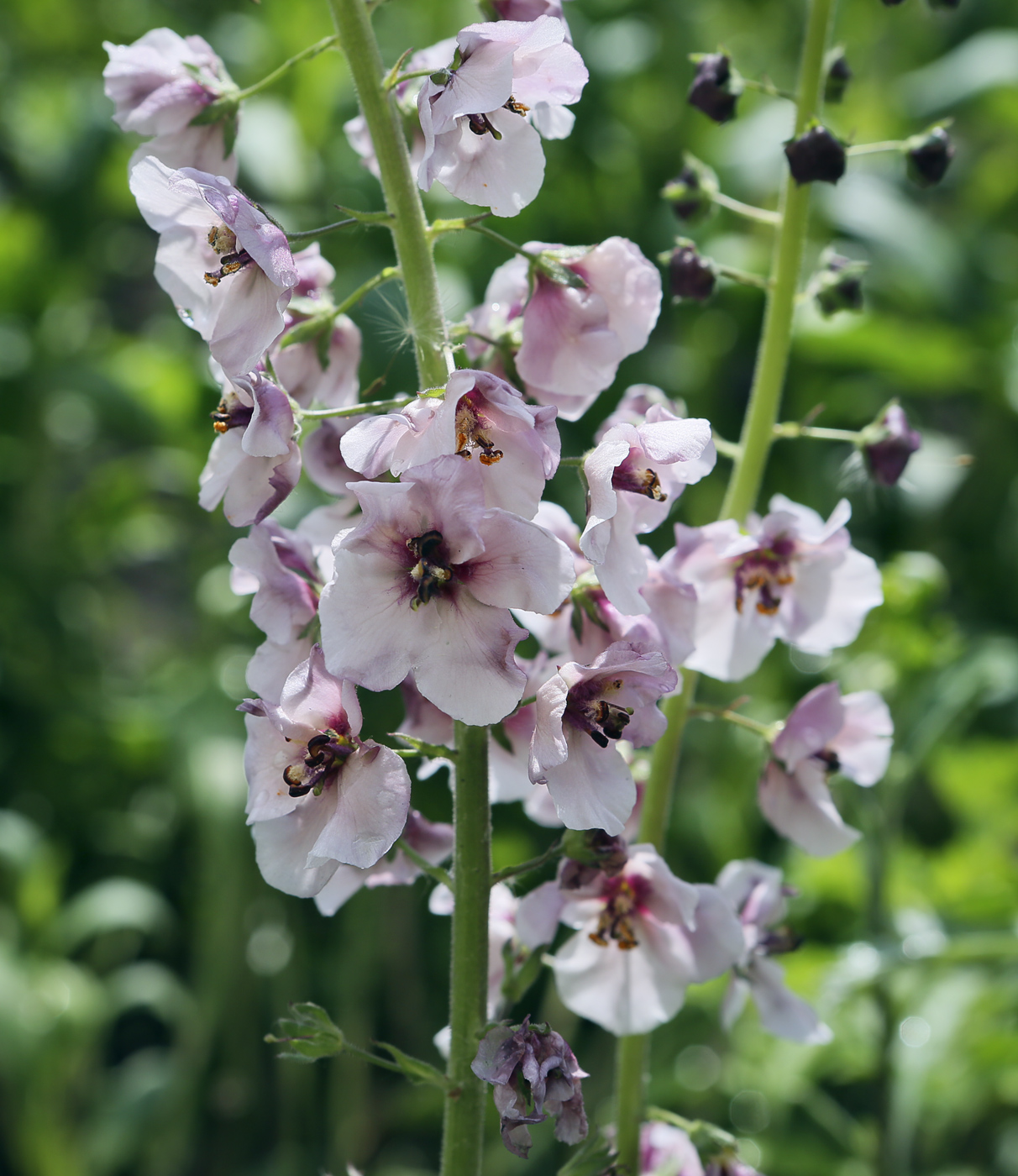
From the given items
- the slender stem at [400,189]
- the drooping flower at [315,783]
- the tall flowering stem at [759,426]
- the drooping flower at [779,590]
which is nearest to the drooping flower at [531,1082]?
the drooping flower at [315,783]

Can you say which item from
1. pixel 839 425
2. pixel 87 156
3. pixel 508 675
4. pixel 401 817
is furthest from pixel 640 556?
pixel 87 156

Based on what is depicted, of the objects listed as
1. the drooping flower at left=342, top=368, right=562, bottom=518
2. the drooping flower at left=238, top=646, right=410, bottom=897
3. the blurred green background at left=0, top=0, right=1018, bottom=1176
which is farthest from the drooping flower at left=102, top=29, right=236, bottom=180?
the blurred green background at left=0, top=0, right=1018, bottom=1176

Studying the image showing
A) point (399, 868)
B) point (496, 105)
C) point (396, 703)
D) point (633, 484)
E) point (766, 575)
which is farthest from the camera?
point (396, 703)

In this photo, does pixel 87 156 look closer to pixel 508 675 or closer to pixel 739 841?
pixel 739 841

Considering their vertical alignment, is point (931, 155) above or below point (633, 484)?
above

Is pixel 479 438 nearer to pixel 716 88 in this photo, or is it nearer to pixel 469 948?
pixel 469 948

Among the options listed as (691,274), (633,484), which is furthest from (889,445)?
(633,484)

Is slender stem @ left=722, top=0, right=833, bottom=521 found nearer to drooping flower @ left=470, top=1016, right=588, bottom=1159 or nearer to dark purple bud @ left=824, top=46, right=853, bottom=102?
dark purple bud @ left=824, top=46, right=853, bottom=102
